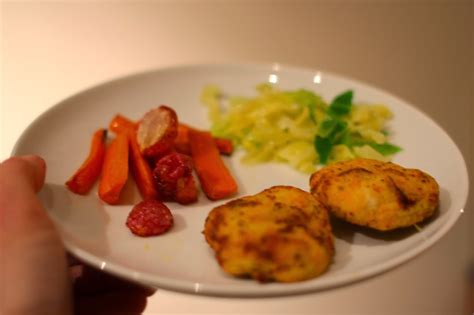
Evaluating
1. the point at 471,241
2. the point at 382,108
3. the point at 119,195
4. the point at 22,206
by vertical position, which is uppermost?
the point at 382,108

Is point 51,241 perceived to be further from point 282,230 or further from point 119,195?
point 282,230

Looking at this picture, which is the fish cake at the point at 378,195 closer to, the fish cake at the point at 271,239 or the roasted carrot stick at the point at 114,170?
the fish cake at the point at 271,239

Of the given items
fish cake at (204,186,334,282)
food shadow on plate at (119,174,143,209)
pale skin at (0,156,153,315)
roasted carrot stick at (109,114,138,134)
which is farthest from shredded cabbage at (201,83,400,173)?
pale skin at (0,156,153,315)

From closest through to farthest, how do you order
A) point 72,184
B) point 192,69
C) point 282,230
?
point 282,230
point 72,184
point 192,69

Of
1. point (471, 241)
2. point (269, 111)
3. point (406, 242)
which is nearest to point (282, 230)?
point (406, 242)

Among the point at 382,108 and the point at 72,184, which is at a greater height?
the point at 382,108

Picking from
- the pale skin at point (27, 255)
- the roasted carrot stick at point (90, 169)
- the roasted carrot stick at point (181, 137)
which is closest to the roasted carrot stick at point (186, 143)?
the roasted carrot stick at point (181, 137)

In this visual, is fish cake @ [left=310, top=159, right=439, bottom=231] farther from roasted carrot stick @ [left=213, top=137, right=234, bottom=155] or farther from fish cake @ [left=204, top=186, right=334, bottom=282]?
roasted carrot stick @ [left=213, top=137, right=234, bottom=155]
